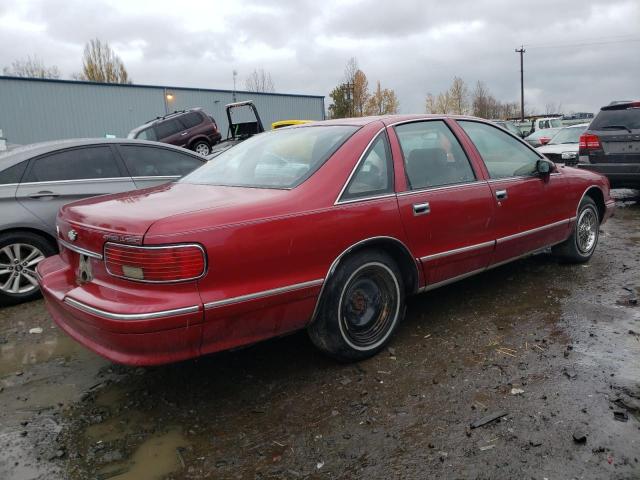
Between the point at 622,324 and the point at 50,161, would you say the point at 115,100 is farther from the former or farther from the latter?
the point at 622,324

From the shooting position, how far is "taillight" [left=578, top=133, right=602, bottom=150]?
823cm

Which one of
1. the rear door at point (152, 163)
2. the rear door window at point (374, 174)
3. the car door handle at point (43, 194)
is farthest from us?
the rear door at point (152, 163)

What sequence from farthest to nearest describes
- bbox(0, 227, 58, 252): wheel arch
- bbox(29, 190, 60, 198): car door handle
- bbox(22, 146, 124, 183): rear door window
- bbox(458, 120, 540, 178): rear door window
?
1. bbox(22, 146, 124, 183): rear door window
2. bbox(29, 190, 60, 198): car door handle
3. bbox(0, 227, 58, 252): wheel arch
4. bbox(458, 120, 540, 178): rear door window

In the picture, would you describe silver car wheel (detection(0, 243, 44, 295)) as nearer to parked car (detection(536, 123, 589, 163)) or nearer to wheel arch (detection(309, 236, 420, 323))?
wheel arch (detection(309, 236, 420, 323))

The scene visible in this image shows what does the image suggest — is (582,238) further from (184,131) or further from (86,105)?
(86,105)

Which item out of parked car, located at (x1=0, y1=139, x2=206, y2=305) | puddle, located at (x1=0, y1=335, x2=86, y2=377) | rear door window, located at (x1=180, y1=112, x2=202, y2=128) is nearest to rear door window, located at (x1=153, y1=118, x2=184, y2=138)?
rear door window, located at (x1=180, y1=112, x2=202, y2=128)

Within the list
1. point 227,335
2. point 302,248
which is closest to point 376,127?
point 302,248

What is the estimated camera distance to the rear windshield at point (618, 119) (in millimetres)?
7883

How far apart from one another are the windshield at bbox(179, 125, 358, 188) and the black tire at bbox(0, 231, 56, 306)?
1.83m

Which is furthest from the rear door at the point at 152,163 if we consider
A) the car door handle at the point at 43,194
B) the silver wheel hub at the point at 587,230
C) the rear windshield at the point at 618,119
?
the rear windshield at the point at 618,119

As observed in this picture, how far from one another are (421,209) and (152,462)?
7.04 feet

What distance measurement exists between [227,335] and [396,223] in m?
1.29

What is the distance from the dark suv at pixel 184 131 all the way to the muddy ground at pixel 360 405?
12.2 m

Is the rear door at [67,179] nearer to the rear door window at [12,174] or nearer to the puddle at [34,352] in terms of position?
the rear door window at [12,174]
